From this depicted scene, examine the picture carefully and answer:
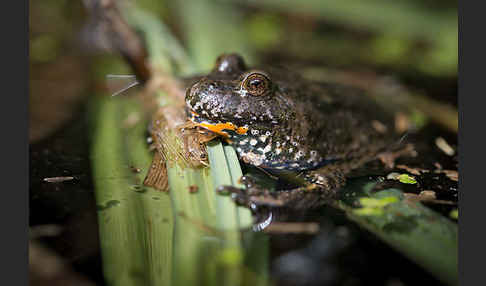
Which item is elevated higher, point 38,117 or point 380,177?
point 38,117

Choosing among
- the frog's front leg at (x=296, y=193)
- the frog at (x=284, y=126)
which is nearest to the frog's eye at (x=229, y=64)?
the frog at (x=284, y=126)

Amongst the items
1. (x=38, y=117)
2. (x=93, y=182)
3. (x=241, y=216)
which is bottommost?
(x=241, y=216)

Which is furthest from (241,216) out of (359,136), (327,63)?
(327,63)

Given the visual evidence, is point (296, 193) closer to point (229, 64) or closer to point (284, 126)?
point (284, 126)

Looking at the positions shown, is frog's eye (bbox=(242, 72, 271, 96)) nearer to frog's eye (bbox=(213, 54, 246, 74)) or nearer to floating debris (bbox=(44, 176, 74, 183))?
frog's eye (bbox=(213, 54, 246, 74))

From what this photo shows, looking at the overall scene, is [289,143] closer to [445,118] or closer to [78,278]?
[78,278]

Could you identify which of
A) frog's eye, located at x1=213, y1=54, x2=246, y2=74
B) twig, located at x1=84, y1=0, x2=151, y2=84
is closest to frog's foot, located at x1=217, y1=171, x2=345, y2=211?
frog's eye, located at x1=213, y1=54, x2=246, y2=74
